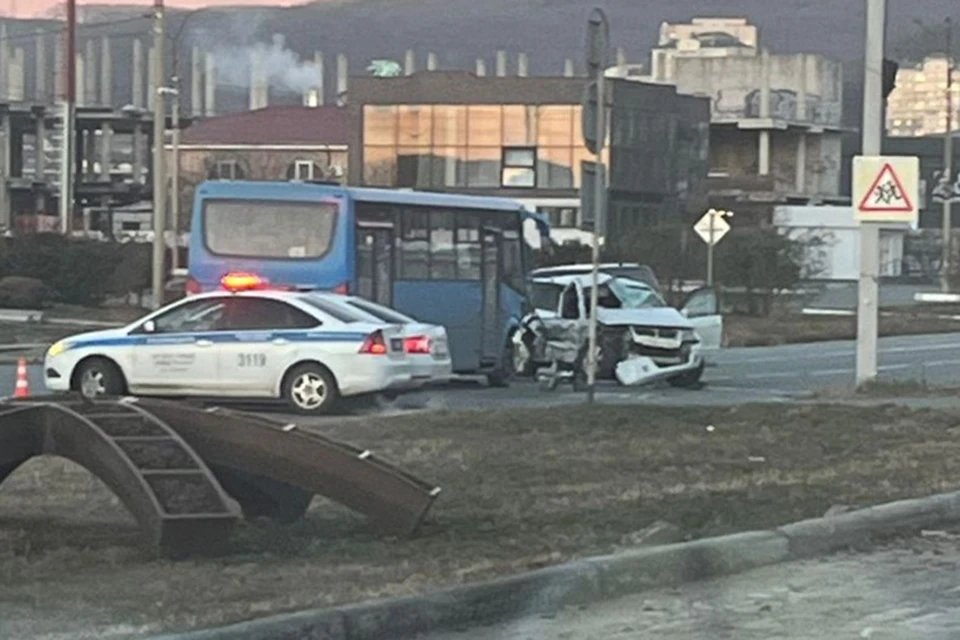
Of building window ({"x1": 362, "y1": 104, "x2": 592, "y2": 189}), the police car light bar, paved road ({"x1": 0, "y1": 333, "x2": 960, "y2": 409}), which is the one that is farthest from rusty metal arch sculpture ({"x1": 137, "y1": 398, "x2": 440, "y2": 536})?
building window ({"x1": 362, "y1": 104, "x2": 592, "y2": 189})

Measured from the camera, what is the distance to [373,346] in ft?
76.2

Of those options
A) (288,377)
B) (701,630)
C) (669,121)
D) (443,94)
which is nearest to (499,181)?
(443,94)

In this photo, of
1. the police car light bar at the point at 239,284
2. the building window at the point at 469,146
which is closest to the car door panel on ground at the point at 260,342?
the police car light bar at the point at 239,284

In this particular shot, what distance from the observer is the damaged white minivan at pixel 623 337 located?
28.9m

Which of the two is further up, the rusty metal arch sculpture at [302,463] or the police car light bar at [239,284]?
the police car light bar at [239,284]

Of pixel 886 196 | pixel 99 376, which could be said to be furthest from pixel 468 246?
pixel 886 196

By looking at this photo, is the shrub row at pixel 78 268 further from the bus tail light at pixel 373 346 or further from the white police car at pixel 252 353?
the bus tail light at pixel 373 346

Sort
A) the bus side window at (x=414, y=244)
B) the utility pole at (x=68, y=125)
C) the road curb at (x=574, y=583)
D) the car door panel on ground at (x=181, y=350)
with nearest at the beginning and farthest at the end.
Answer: the road curb at (x=574, y=583)
the car door panel on ground at (x=181, y=350)
the bus side window at (x=414, y=244)
the utility pole at (x=68, y=125)

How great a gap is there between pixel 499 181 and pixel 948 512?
76.6 metres

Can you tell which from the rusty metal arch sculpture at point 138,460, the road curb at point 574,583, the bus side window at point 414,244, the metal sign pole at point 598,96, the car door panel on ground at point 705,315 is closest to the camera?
the road curb at point 574,583

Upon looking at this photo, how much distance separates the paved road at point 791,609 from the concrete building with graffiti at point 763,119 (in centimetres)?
8041

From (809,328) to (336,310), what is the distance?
28.0m

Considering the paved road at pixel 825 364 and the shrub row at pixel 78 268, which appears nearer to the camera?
the paved road at pixel 825 364

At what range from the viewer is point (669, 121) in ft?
314
